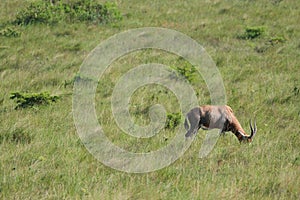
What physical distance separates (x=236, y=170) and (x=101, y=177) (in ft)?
6.42

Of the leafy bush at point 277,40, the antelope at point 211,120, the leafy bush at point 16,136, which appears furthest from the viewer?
the leafy bush at point 277,40

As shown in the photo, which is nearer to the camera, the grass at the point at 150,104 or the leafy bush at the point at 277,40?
the grass at the point at 150,104

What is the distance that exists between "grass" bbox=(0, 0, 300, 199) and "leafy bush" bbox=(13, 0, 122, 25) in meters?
0.58

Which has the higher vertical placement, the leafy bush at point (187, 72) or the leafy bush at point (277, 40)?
the leafy bush at point (187, 72)

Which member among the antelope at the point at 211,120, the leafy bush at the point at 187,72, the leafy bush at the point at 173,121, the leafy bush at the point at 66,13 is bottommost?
the leafy bush at the point at 66,13

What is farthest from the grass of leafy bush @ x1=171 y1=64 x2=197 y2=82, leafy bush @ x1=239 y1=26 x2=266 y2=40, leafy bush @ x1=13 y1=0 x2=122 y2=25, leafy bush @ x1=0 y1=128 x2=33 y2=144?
leafy bush @ x1=13 y1=0 x2=122 y2=25

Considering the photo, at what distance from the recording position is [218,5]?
24.0m

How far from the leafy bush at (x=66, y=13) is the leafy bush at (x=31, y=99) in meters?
11.0

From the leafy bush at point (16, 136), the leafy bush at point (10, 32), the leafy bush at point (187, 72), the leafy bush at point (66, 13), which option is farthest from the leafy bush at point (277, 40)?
the leafy bush at point (16, 136)

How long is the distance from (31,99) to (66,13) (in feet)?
40.0

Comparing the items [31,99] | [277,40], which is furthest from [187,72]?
[277,40]

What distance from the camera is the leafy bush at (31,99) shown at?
952 centimetres

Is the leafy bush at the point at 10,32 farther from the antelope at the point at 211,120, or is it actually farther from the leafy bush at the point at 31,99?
the antelope at the point at 211,120

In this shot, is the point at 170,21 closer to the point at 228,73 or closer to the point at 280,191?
the point at 228,73
